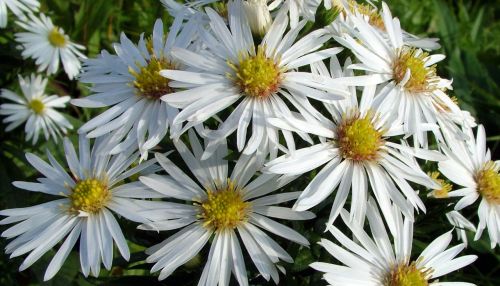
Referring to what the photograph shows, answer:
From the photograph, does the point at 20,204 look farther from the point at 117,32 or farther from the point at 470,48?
the point at 470,48

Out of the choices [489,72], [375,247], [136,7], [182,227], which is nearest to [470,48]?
[489,72]

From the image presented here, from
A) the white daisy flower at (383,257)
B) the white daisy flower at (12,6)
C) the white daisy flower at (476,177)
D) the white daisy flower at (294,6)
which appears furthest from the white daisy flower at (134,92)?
the white daisy flower at (12,6)

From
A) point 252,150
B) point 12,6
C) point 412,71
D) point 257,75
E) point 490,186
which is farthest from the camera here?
point 12,6

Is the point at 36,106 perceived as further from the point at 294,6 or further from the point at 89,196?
the point at 294,6

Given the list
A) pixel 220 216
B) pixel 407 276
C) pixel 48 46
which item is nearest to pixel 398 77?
pixel 407 276

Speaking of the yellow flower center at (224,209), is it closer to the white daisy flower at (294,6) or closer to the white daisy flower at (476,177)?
the white daisy flower at (294,6)

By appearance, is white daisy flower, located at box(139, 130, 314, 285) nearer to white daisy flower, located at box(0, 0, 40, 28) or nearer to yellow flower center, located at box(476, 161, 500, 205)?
yellow flower center, located at box(476, 161, 500, 205)
